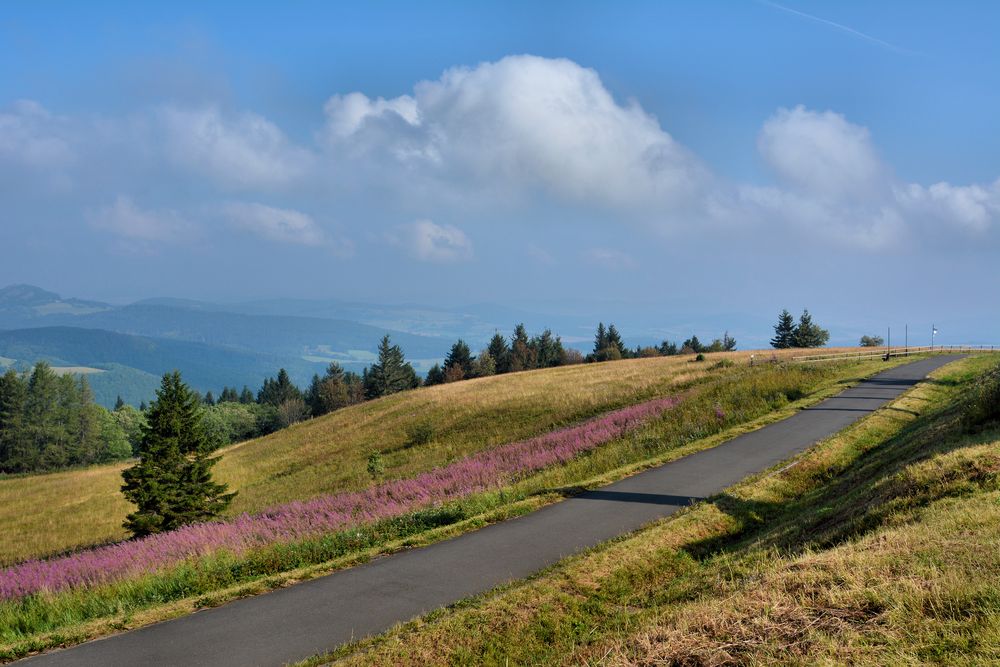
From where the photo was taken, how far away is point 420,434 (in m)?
41.5

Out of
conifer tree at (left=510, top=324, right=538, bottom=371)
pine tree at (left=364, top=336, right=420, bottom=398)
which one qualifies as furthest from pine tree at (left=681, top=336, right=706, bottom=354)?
pine tree at (left=364, top=336, right=420, bottom=398)

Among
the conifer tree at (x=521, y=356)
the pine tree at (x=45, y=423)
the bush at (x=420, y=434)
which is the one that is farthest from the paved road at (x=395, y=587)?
the pine tree at (x=45, y=423)

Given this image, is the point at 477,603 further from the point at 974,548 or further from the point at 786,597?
the point at 974,548

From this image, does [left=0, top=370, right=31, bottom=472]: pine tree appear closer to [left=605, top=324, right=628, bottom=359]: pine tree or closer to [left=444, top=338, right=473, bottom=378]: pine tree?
[left=444, top=338, right=473, bottom=378]: pine tree

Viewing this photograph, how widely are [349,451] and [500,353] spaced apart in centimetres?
9507

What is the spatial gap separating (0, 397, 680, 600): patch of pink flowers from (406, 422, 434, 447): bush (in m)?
15.1

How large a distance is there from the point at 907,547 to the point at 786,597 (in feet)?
5.82

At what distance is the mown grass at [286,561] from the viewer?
381 inches

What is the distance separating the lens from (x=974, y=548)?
639 centimetres

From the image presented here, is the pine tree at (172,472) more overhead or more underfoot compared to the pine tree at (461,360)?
more underfoot

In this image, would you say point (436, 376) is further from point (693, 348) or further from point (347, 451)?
point (347, 451)

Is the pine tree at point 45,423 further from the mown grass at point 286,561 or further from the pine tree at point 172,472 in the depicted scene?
the mown grass at point 286,561

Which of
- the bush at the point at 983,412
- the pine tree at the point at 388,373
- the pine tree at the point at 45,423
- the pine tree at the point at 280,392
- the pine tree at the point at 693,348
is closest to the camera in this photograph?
the bush at the point at 983,412

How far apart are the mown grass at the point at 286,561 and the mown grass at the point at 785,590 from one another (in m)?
3.57
